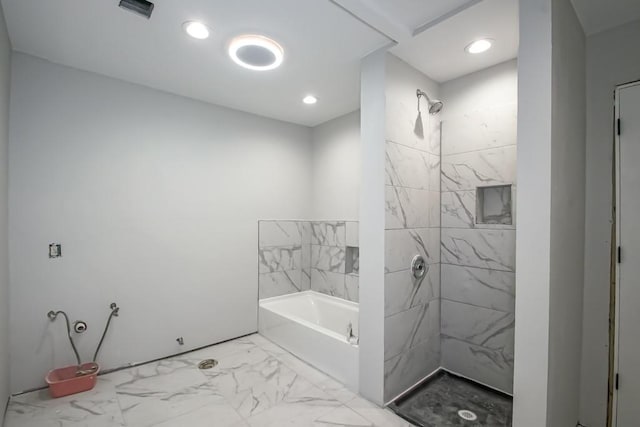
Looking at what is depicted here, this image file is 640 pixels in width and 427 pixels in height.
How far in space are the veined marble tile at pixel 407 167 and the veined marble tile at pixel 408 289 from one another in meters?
0.70

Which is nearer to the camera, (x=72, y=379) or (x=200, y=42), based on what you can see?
(x=200, y=42)

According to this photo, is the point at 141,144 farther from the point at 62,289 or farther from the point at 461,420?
the point at 461,420

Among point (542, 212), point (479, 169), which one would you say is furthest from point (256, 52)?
point (542, 212)

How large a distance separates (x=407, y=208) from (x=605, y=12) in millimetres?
1673

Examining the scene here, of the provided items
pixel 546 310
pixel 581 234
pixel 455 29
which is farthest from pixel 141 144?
pixel 581 234

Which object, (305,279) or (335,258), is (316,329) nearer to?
(335,258)

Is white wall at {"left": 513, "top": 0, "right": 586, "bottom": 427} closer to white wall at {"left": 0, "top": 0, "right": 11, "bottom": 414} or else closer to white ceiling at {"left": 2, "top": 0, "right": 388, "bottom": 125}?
white ceiling at {"left": 2, "top": 0, "right": 388, "bottom": 125}

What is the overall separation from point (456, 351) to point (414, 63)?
2.47 m

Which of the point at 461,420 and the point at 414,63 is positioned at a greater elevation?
the point at 414,63

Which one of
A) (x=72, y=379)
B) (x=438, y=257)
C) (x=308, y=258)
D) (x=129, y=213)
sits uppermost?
(x=129, y=213)

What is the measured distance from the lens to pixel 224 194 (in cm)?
326

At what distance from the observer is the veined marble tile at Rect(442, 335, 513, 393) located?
2.27 metres

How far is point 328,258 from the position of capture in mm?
3684

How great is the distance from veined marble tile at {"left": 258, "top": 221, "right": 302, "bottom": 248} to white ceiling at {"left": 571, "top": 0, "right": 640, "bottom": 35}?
3.13m
